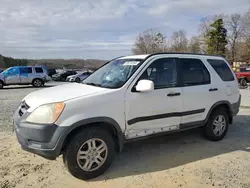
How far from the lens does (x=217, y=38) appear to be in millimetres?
54000

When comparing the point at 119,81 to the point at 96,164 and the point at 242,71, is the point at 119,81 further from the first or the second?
the point at 242,71

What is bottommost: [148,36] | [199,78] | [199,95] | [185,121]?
[185,121]

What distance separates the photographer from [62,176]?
3.75 meters

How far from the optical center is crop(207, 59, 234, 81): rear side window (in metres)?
5.34

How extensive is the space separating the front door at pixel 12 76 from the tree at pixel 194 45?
4599 cm

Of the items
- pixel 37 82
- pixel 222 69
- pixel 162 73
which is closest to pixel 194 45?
pixel 37 82

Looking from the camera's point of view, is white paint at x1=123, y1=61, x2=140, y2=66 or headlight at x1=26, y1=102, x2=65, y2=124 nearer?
headlight at x1=26, y1=102, x2=65, y2=124

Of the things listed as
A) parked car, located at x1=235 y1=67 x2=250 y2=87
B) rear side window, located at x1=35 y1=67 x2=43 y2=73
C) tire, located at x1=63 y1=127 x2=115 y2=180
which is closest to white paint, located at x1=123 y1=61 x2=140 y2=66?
tire, located at x1=63 y1=127 x2=115 y2=180

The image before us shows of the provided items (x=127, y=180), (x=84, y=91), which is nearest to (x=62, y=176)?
(x=127, y=180)

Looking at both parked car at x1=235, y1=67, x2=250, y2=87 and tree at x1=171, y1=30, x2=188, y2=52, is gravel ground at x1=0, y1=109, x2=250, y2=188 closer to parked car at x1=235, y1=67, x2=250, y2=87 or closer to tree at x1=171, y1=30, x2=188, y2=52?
parked car at x1=235, y1=67, x2=250, y2=87

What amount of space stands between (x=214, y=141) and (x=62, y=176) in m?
3.25

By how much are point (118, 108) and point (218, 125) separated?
2.64m

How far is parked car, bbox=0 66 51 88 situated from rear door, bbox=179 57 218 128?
18.2 m

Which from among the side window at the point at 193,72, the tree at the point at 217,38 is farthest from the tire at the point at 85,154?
the tree at the point at 217,38
